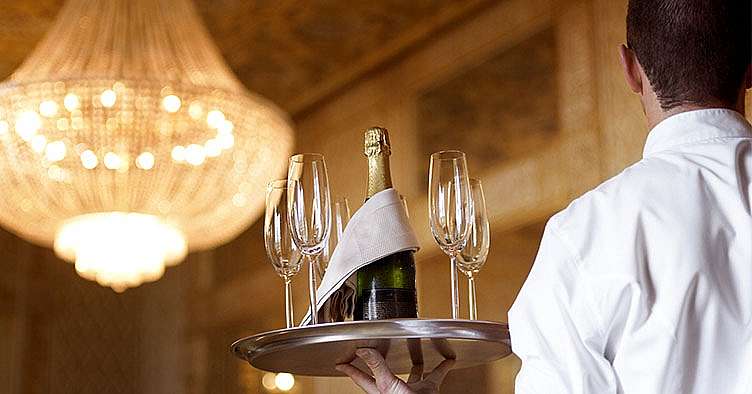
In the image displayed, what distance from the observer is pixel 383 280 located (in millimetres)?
1507

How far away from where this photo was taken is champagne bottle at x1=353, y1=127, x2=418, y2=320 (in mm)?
1409

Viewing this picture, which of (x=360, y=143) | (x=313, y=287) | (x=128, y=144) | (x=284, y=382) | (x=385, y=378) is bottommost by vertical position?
(x=284, y=382)

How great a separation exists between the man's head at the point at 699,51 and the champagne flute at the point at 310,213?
1.73 feet

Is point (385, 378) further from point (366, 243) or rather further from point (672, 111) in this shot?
point (672, 111)

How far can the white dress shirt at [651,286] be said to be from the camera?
35.5 inches

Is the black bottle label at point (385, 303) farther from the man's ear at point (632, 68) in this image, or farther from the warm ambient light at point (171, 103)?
the warm ambient light at point (171, 103)

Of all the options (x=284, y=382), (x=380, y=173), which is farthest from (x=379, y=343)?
(x=284, y=382)

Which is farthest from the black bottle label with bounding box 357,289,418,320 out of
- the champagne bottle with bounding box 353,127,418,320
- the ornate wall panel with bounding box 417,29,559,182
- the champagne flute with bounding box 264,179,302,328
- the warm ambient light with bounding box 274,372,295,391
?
the warm ambient light with bounding box 274,372,295,391

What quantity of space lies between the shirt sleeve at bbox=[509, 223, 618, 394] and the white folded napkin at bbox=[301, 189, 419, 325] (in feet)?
1.24

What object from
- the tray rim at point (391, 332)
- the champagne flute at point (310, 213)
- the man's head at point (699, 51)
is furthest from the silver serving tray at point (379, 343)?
the man's head at point (699, 51)

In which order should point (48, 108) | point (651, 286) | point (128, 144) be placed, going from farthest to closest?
point (128, 144) < point (48, 108) < point (651, 286)

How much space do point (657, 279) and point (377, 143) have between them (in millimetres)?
652

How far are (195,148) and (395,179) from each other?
110 centimetres

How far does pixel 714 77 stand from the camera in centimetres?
100
